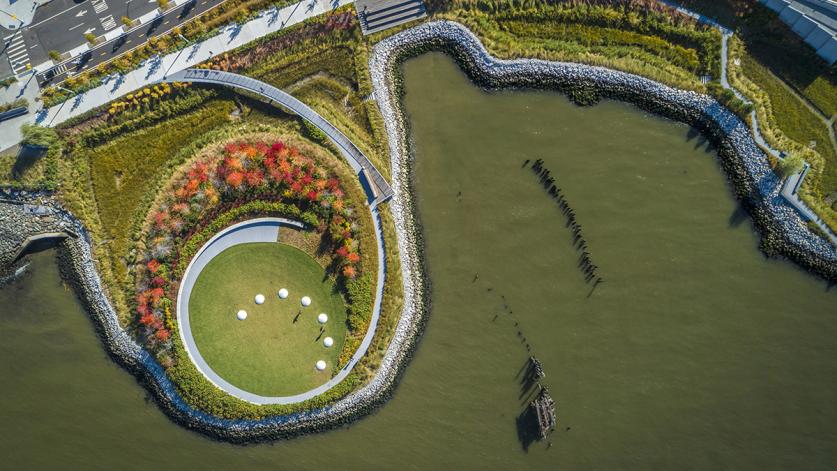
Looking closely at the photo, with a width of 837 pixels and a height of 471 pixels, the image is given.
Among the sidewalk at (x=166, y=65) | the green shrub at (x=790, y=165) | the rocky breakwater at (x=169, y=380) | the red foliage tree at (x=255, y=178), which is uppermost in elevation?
the sidewalk at (x=166, y=65)

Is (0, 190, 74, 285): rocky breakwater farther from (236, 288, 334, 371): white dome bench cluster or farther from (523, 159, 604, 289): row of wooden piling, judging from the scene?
(523, 159, 604, 289): row of wooden piling

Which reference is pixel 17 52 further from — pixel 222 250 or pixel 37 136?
pixel 222 250

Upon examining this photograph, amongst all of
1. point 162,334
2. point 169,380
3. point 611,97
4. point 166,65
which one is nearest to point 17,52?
point 166,65

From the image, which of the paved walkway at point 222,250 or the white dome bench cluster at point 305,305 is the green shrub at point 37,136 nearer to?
the paved walkway at point 222,250

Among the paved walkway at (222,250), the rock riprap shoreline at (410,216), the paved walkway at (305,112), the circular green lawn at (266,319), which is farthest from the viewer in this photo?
the paved walkway at (305,112)

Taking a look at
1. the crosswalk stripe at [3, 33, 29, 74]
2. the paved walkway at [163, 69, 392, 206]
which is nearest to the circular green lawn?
the paved walkway at [163, 69, 392, 206]

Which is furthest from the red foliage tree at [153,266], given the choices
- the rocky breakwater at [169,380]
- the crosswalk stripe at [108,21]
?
the crosswalk stripe at [108,21]
